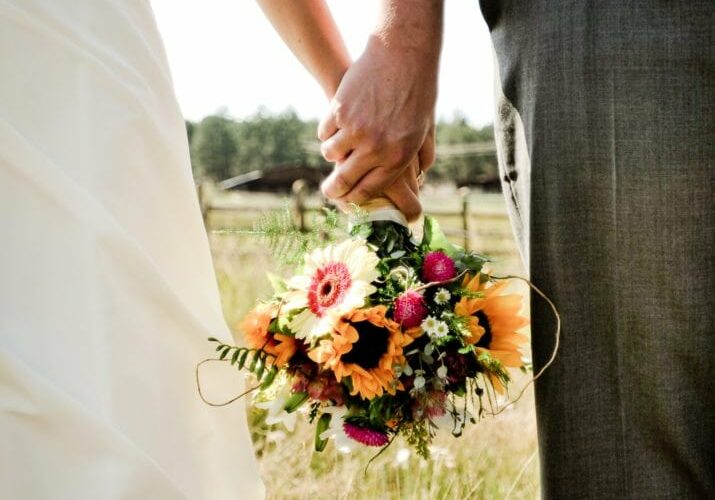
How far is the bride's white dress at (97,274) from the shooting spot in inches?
56.8

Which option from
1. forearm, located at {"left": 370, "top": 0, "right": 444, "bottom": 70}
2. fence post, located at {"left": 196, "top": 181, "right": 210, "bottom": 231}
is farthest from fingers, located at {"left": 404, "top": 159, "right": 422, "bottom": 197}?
fence post, located at {"left": 196, "top": 181, "right": 210, "bottom": 231}

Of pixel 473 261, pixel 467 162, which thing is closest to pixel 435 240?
pixel 473 261

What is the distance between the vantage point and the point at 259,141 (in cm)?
6856

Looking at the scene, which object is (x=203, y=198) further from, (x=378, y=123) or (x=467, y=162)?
(x=467, y=162)

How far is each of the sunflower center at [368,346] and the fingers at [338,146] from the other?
0.51 meters

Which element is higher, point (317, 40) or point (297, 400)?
point (317, 40)

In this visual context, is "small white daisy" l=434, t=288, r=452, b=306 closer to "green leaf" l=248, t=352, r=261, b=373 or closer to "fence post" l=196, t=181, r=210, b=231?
"green leaf" l=248, t=352, r=261, b=373

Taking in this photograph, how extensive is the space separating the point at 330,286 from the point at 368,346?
0.14 m

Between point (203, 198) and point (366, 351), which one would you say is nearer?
point (366, 351)

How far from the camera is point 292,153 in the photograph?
68.5m

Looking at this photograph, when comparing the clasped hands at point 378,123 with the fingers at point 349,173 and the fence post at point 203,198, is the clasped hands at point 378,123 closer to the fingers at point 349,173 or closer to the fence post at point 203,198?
the fingers at point 349,173

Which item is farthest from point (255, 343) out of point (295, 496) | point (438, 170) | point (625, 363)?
point (438, 170)

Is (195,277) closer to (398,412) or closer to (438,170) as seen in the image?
(398,412)

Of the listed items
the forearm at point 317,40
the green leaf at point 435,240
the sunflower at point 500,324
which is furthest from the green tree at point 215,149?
the sunflower at point 500,324
